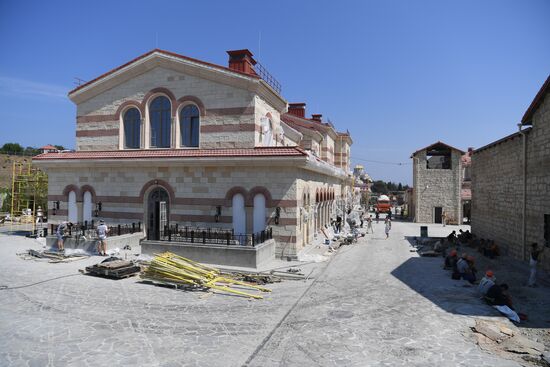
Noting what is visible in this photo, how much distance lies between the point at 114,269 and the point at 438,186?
35583 mm

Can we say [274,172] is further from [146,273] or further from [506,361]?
[506,361]

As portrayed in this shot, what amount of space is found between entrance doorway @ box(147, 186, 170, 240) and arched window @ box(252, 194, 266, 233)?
501 centimetres

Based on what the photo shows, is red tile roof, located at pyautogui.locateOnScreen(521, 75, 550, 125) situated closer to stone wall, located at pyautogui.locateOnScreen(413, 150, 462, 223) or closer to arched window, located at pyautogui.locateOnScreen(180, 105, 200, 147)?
arched window, located at pyautogui.locateOnScreen(180, 105, 200, 147)

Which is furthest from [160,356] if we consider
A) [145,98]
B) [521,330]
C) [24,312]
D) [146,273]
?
[145,98]

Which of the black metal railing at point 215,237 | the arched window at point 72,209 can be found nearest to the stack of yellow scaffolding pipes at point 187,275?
the black metal railing at point 215,237

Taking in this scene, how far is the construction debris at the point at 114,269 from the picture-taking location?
1387 cm

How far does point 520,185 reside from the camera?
1752 centimetres

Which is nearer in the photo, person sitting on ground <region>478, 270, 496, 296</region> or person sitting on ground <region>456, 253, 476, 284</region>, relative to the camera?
person sitting on ground <region>478, 270, 496, 296</region>

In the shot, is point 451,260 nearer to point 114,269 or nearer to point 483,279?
point 483,279

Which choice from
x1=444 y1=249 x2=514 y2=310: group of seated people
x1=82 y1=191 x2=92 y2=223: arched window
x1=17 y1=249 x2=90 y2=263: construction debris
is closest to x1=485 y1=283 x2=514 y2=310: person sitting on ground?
x1=444 y1=249 x2=514 y2=310: group of seated people

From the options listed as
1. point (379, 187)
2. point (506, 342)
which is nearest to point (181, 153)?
point (506, 342)

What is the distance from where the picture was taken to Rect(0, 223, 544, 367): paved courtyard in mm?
7895

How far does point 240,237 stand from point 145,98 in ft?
31.1

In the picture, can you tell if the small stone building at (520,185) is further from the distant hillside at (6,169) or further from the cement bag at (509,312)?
the distant hillside at (6,169)
